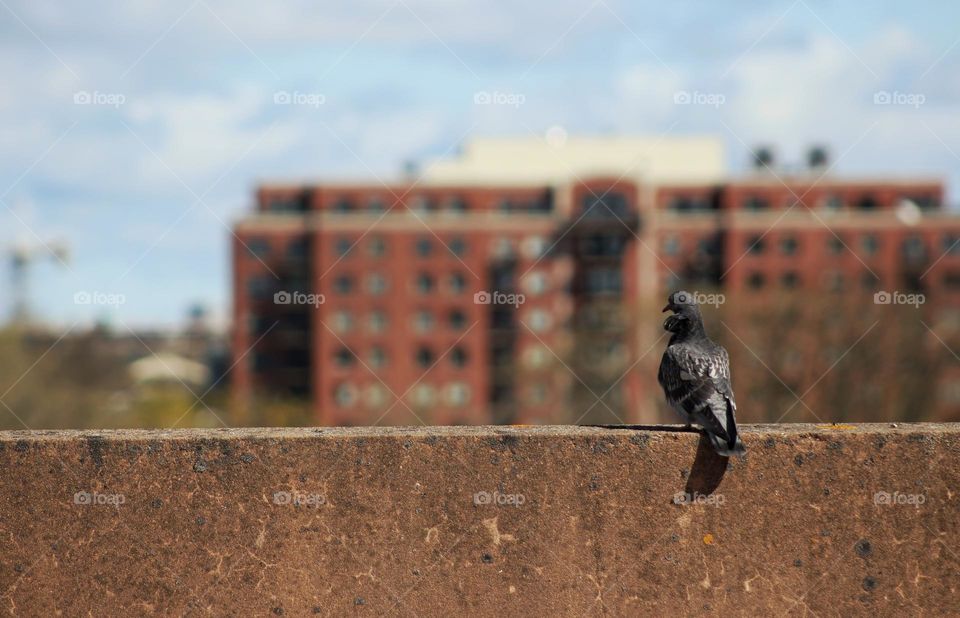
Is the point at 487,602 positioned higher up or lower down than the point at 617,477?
lower down

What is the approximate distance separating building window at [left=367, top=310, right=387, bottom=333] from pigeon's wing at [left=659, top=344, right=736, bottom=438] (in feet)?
272

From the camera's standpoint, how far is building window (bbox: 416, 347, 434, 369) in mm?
87750

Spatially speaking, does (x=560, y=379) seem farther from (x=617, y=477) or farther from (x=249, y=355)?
(x=617, y=477)

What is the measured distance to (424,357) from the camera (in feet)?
289

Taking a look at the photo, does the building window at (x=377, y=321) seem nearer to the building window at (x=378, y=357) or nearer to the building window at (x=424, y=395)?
the building window at (x=378, y=357)

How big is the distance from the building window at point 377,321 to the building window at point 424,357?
3.40 meters

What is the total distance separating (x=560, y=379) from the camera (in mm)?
63656

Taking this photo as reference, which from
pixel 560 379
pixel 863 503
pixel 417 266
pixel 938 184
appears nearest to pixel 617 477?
pixel 863 503

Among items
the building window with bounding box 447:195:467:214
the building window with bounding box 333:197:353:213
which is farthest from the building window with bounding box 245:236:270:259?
the building window with bounding box 447:195:467:214

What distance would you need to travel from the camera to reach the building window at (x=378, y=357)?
87.1 meters

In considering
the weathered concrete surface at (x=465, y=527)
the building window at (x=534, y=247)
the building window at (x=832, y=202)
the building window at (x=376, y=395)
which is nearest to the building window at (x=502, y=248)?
the building window at (x=534, y=247)

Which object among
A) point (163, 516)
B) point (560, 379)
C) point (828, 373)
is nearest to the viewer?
point (163, 516)

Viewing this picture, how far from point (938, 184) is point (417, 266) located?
40372 mm

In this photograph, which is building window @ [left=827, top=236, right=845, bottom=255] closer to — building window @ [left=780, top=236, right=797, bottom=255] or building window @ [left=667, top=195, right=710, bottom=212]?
building window @ [left=780, top=236, right=797, bottom=255]
